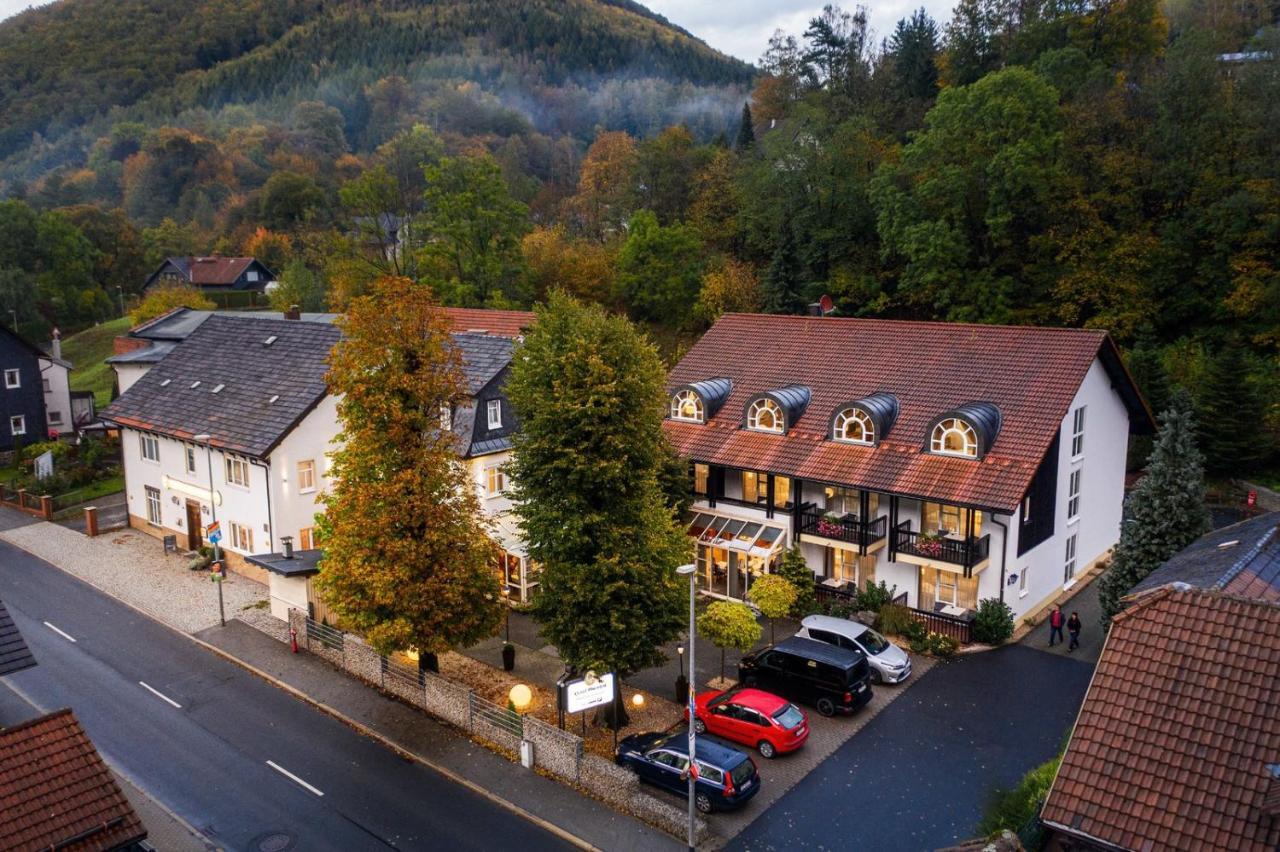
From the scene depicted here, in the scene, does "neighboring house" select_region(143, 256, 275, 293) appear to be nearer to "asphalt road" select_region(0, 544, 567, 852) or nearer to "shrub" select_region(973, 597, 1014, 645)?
"asphalt road" select_region(0, 544, 567, 852)

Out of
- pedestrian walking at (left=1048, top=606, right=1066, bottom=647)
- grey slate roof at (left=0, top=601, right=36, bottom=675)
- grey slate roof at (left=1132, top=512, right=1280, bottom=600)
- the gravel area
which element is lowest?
the gravel area

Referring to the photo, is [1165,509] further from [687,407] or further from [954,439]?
[687,407]

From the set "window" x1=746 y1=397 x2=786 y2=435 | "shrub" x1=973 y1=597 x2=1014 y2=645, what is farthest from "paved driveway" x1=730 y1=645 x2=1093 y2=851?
"window" x1=746 y1=397 x2=786 y2=435

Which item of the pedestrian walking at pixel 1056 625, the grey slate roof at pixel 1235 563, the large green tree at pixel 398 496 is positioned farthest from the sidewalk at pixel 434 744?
the pedestrian walking at pixel 1056 625

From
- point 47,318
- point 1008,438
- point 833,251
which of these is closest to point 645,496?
point 1008,438

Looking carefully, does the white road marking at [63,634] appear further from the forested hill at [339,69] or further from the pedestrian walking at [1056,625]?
the forested hill at [339,69]

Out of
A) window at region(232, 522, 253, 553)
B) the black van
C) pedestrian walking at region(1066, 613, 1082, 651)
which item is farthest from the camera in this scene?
window at region(232, 522, 253, 553)

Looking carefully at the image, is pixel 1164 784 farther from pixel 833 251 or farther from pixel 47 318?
pixel 47 318
